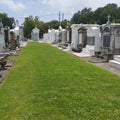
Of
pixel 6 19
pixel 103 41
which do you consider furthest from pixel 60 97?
pixel 6 19

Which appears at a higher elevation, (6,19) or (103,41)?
(6,19)

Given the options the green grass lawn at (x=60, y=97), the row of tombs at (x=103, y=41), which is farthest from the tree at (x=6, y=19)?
the green grass lawn at (x=60, y=97)

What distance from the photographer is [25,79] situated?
12703 mm

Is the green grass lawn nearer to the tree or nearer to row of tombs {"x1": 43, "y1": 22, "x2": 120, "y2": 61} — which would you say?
row of tombs {"x1": 43, "y1": 22, "x2": 120, "y2": 61}

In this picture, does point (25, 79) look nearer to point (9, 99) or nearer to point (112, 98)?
point (9, 99)

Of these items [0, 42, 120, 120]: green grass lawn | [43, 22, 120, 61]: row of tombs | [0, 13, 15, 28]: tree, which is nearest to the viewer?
[0, 42, 120, 120]: green grass lawn

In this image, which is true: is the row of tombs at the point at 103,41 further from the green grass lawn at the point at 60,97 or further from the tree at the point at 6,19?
the tree at the point at 6,19

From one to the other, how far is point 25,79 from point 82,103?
4742 millimetres

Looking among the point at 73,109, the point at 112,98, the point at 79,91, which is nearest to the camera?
the point at 73,109

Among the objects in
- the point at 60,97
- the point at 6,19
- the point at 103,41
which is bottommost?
the point at 60,97

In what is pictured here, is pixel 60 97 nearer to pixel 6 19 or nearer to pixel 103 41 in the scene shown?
pixel 103 41

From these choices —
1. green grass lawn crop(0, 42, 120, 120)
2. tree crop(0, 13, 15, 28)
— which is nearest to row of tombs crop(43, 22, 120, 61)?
green grass lawn crop(0, 42, 120, 120)

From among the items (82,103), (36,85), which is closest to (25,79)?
(36,85)

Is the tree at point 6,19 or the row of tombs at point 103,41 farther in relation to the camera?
the tree at point 6,19
